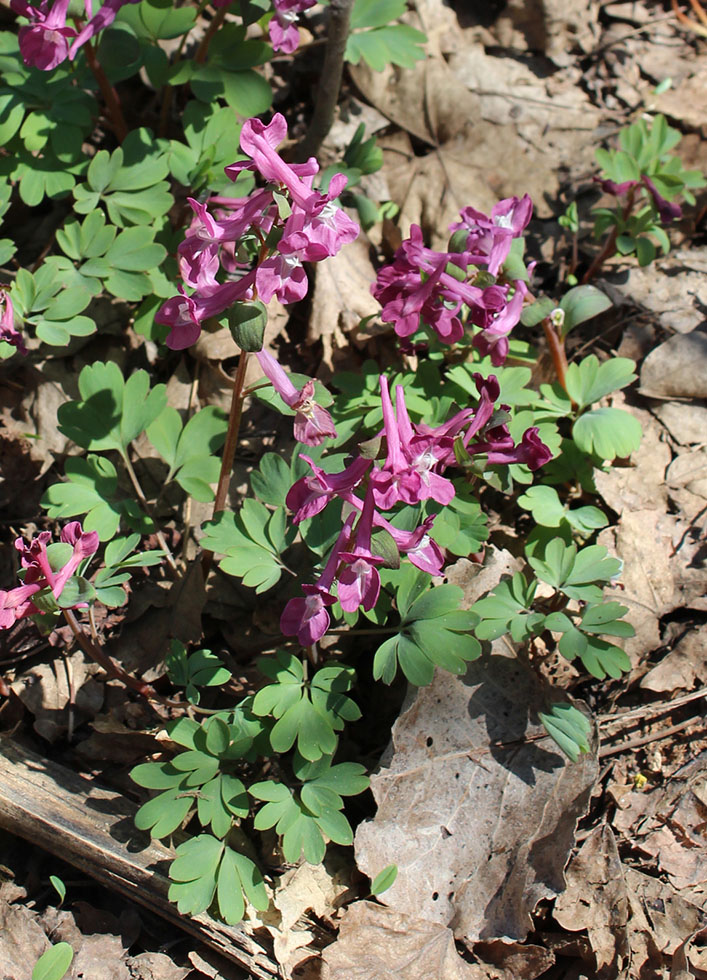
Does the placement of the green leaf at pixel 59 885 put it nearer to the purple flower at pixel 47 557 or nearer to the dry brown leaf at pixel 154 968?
the dry brown leaf at pixel 154 968

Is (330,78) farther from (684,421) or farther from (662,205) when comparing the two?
(684,421)

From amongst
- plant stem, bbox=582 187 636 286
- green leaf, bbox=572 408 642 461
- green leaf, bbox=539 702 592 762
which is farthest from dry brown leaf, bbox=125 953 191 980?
plant stem, bbox=582 187 636 286

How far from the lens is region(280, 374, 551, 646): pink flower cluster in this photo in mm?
2131

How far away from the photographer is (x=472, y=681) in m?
2.78

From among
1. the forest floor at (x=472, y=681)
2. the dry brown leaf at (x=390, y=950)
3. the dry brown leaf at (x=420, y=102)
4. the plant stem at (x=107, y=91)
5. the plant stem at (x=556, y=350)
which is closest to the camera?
the dry brown leaf at (x=390, y=950)

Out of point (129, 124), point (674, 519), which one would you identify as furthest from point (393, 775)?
point (129, 124)

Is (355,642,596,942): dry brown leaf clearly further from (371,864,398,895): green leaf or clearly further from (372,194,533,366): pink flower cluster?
(372,194,533,366): pink flower cluster

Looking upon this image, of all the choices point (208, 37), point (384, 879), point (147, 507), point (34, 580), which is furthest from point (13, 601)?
point (208, 37)

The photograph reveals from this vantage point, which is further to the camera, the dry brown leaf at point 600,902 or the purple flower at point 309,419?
the dry brown leaf at point 600,902

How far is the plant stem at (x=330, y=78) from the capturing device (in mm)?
3250

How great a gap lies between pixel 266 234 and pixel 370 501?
83 cm

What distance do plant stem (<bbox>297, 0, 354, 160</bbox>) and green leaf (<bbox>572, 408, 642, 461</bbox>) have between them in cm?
190

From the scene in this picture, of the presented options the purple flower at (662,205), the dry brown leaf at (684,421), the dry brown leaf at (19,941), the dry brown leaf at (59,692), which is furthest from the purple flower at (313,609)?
the purple flower at (662,205)

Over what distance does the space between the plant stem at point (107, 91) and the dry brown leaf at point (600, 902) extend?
3.54 m
